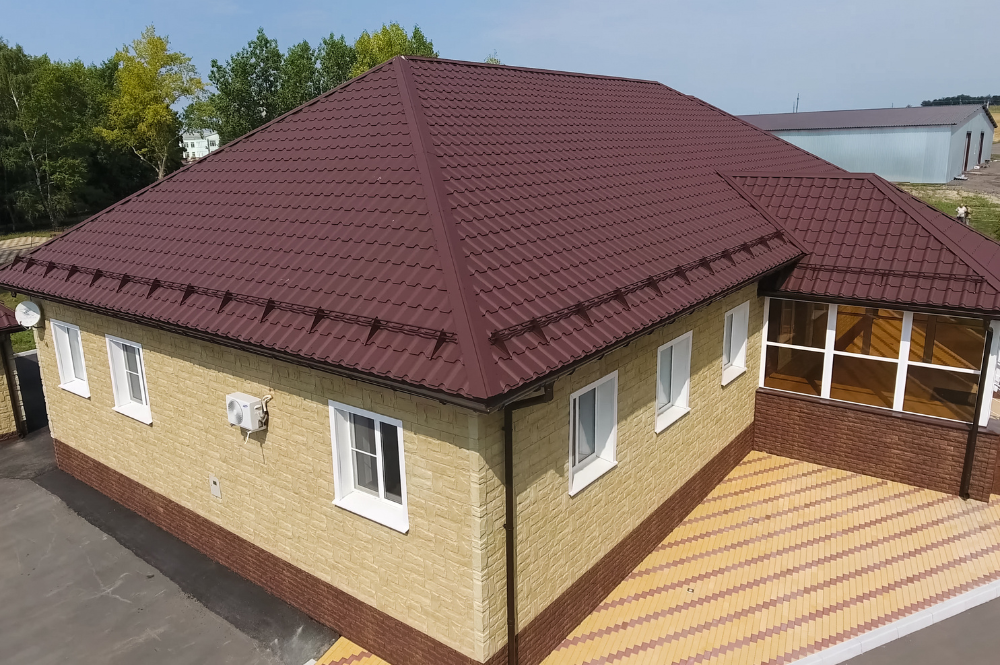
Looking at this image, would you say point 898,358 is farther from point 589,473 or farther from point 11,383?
point 11,383

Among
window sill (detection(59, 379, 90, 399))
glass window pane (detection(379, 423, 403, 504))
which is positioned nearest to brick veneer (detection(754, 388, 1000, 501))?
glass window pane (detection(379, 423, 403, 504))

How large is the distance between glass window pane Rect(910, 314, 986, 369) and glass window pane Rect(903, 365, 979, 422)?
0.21 m

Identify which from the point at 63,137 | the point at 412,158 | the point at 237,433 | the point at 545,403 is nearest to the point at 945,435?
the point at 545,403

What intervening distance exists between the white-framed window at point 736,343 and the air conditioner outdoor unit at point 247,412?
7447mm

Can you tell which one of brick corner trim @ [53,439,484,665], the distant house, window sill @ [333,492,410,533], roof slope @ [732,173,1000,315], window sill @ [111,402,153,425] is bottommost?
brick corner trim @ [53,439,484,665]

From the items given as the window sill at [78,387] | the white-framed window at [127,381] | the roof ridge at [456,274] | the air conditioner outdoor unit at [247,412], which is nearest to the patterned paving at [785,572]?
the air conditioner outdoor unit at [247,412]

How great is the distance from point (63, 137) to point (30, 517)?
47.3m

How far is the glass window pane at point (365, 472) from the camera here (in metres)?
7.06

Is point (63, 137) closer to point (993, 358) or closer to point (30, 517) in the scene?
point (30, 517)

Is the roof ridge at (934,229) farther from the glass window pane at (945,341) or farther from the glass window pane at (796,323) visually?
the glass window pane at (796,323)

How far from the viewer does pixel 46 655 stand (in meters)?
7.43

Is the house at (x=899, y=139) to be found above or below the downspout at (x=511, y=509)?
above

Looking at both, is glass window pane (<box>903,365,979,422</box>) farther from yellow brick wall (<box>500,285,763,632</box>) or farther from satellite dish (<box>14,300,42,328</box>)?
satellite dish (<box>14,300,42,328</box>)

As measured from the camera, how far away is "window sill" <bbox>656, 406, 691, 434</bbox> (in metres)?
9.09
